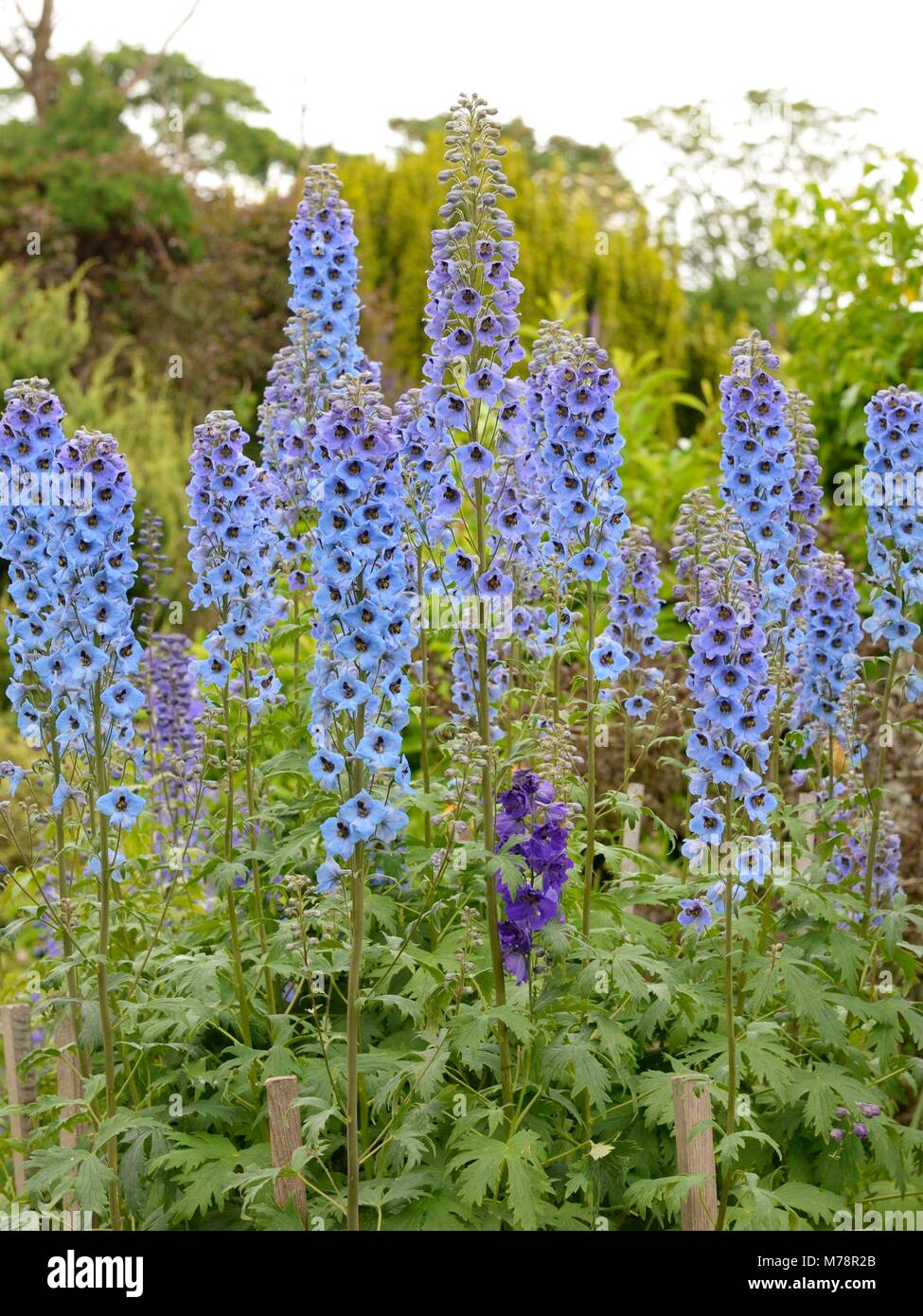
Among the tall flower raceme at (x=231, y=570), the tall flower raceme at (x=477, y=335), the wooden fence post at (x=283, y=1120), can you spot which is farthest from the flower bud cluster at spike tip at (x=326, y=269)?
the wooden fence post at (x=283, y=1120)

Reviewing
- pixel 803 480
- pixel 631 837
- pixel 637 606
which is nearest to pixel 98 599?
pixel 637 606

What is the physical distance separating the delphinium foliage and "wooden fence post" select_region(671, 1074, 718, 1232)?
2.9 inches

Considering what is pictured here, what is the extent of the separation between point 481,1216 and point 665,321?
→ 1301 centimetres

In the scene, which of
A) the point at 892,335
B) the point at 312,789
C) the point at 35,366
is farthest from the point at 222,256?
the point at 312,789

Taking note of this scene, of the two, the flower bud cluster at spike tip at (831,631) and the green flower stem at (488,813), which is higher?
the flower bud cluster at spike tip at (831,631)

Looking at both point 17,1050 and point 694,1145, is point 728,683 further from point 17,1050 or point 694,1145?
point 17,1050

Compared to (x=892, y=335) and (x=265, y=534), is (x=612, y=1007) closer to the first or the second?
(x=265, y=534)

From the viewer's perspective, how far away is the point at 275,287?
13.4 m

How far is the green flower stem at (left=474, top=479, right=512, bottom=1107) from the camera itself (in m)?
3.48

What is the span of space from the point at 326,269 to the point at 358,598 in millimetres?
1780

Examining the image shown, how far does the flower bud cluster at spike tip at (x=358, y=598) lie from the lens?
3084 millimetres

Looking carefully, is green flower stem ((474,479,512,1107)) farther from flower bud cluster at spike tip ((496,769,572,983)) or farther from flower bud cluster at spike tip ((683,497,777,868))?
flower bud cluster at spike tip ((683,497,777,868))

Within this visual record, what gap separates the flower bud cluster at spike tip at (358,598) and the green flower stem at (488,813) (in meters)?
0.36

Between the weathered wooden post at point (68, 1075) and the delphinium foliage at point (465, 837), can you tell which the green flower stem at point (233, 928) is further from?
the weathered wooden post at point (68, 1075)
